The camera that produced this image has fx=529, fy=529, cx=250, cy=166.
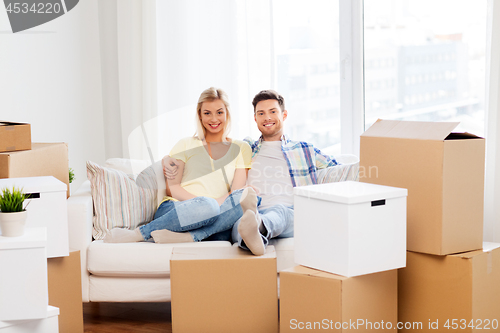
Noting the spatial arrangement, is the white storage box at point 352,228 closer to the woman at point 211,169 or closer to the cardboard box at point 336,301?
the cardboard box at point 336,301

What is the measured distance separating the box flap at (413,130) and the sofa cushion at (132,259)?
0.73m

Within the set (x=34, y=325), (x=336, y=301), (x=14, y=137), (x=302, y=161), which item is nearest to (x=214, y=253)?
(x=336, y=301)

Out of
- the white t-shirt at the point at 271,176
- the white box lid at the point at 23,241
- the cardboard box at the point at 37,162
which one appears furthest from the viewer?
the white t-shirt at the point at 271,176

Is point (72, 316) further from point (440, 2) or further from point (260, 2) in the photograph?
point (440, 2)

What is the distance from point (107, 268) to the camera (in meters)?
2.09

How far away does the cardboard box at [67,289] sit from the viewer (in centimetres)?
190

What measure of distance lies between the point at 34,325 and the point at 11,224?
326 millimetres

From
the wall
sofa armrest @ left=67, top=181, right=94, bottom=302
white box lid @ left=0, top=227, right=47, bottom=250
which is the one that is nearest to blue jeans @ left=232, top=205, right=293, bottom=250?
sofa armrest @ left=67, top=181, right=94, bottom=302

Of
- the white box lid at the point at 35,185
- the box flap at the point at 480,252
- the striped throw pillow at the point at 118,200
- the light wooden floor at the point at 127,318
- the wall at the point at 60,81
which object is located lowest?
the light wooden floor at the point at 127,318

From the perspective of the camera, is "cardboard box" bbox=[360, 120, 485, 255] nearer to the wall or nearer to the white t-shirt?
the white t-shirt

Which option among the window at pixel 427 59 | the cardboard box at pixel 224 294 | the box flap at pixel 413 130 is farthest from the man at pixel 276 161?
the window at pixel 427 59

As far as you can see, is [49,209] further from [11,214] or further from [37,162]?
[37,162]

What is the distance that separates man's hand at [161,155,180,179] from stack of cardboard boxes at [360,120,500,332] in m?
1.05

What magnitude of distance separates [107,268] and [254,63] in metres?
1.62
